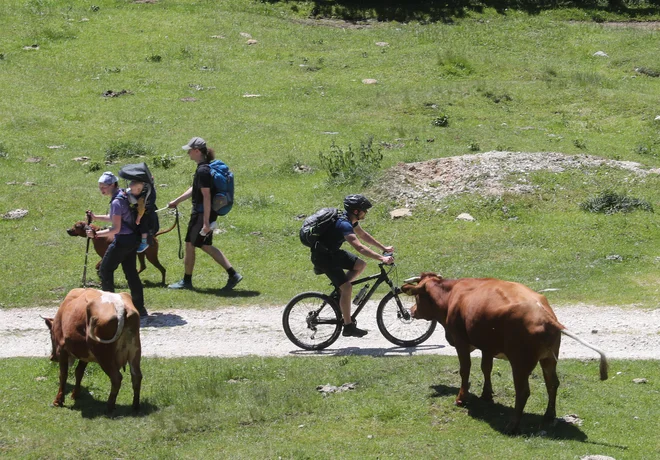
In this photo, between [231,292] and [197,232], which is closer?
[197,232]

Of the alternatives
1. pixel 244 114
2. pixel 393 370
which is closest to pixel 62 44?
pixel 244 114

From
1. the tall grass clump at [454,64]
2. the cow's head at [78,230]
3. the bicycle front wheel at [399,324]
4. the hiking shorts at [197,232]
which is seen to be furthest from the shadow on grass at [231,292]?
the tall grass clump at [454,64]

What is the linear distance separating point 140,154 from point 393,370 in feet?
48.3

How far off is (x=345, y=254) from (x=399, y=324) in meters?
1.43

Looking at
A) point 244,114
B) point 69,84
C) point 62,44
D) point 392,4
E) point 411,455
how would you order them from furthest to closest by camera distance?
point 392,4 < point 62,44 < point 69,84 < point 244,114 < point 411,455

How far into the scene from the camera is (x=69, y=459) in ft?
35.3

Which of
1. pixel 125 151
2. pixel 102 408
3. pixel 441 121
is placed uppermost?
pixel 441 121

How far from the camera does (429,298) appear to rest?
1262 centimetres

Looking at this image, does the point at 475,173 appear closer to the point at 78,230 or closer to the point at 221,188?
the point at 221,188

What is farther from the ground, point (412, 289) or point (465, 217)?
point (412, 289)

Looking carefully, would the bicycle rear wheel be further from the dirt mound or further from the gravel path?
the dirt mound

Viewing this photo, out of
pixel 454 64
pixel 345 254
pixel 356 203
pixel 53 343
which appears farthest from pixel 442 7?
pixel 53 343

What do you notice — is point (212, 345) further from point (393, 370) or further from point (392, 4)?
point (392, 4)

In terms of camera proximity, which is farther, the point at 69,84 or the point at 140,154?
the point at 69,84
